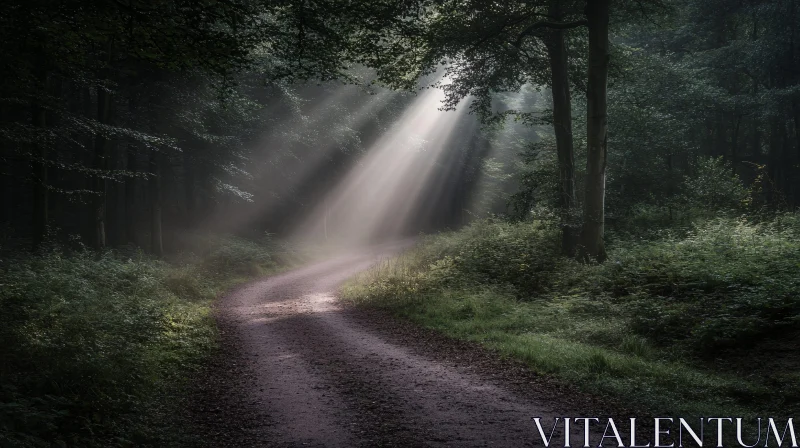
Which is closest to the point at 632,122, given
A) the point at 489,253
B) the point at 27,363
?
the point at 489,253

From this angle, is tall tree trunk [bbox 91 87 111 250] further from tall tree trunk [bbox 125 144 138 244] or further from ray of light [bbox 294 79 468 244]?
ray of light [bbox 294 79 468 244]

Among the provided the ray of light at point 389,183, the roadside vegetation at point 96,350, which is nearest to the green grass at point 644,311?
the roadside vegetation at point 96,350

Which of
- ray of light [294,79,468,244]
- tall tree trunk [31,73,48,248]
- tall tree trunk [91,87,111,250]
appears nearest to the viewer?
tall tree trunk [31,73,48,248]

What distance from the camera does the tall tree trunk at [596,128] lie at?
48.7 ft

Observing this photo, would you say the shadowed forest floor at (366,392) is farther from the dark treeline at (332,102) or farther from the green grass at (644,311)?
the dark treeline at (332,102)

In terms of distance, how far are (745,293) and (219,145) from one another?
23470mm

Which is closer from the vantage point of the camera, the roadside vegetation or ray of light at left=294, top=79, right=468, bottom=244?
the roadside vegetation

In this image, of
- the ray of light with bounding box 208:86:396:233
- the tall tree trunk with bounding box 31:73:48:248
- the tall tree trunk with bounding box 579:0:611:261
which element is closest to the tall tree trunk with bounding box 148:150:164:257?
the tall tree trunk with bounding box 31:73:48:248

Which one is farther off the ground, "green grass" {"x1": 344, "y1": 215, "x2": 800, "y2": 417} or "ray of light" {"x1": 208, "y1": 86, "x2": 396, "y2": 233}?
"ray of light" {"x1": 208, "y1": 86, "x2": 396, "y2": 233}

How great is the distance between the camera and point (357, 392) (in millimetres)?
8109

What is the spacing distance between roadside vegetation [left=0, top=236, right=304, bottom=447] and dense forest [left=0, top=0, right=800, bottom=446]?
51mm

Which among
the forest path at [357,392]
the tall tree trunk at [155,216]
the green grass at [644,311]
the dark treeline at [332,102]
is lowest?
the forest path at [357,392]

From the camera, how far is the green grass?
739 cm

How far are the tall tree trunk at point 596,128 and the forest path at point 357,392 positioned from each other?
6.65 meters
